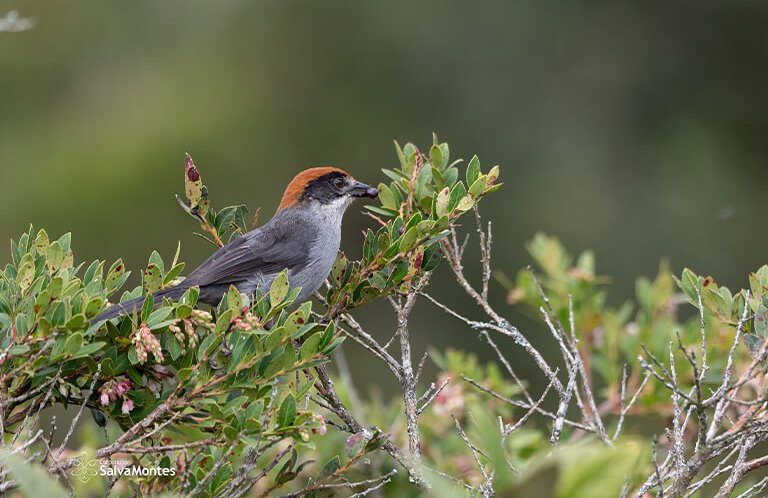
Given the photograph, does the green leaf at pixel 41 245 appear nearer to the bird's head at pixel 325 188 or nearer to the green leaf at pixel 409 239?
the green leaf at pixel 409 239

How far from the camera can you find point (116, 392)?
2801 millimetres

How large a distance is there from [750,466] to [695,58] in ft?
48.3

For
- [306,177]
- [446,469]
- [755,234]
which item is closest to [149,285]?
[446,469]

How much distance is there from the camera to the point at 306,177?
5434 millimetres

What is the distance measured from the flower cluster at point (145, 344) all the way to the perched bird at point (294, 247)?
4.06 feet

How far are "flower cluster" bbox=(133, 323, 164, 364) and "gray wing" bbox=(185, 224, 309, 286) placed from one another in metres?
1.40

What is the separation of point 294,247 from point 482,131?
10944mm

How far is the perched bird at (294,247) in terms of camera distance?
4562mm

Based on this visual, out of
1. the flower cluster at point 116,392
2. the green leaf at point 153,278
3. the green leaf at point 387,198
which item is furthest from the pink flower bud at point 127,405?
the green leaf at point 387,198

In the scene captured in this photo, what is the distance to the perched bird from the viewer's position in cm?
456

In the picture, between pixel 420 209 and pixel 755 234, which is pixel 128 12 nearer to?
pixel 755 234

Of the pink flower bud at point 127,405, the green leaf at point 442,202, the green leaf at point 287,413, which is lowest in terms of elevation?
the pink flower bud at point 127,405

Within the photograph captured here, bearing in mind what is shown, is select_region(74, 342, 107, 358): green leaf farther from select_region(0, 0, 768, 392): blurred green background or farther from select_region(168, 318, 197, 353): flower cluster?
select_region(0, 0, 768, 392): blurred green background

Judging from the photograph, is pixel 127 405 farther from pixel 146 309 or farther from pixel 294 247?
pixel 294 247
